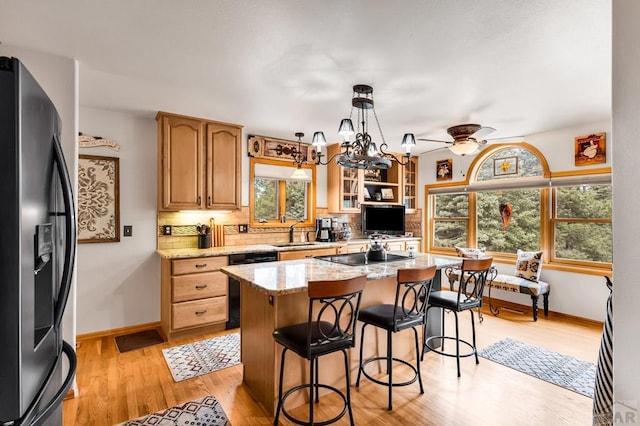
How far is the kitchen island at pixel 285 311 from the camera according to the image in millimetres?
2166

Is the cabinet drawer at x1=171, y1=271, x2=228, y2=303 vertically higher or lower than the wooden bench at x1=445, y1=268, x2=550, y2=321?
higher

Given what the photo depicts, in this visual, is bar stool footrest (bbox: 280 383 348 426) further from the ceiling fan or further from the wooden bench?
the wooden bench

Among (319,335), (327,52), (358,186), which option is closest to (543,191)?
(358,186)

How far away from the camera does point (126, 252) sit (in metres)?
3.69

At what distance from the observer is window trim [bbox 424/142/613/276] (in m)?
4.05

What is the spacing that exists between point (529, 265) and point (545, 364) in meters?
1.79

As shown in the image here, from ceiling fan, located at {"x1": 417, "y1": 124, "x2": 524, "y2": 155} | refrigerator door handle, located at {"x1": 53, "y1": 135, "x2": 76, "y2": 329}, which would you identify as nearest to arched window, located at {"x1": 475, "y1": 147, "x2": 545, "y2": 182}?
ceiling fan, located at {"x1": 417, "y1": 124, "x2": 524, "y2": 155}

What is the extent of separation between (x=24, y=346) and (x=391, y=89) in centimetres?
289

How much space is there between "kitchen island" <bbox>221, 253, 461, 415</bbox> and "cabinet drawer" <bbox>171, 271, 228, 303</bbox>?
119cm

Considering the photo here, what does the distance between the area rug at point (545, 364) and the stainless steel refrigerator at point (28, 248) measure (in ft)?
10.7

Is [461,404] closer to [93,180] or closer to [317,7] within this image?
[317,7]

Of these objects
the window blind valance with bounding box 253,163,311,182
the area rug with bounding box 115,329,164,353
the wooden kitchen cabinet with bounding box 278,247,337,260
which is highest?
the window blind valance with bounding box 253,163,311,182

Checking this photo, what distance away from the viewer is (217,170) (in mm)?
3953

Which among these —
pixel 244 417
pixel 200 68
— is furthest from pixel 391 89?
pixel 244 417
